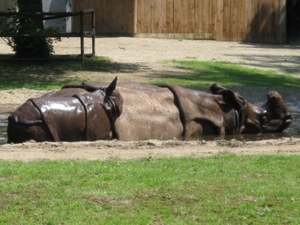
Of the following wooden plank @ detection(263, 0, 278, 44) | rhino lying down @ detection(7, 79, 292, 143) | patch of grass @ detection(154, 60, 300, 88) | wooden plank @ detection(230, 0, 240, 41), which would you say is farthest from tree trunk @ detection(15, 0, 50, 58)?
wooden plank @ detection(263, 0, 278, 44)

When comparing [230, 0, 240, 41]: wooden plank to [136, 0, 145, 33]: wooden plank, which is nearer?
[136, 0, 145, 33]: wooden plank

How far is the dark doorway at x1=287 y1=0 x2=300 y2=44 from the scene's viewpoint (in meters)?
29.0

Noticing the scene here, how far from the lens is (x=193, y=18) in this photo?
2811 centimetres

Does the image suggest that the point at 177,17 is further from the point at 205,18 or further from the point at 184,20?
the point at 205,18

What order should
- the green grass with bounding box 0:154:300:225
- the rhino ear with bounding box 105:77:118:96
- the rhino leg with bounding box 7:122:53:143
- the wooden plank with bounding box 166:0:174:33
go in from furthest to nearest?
the wooden plank with bounding box 166:0:174:33
the rhino ear with bounding box 105:77:118:96
the rhino leg with bounding box 7:122:53:143
the green grass with bounding box 0:154:300:225

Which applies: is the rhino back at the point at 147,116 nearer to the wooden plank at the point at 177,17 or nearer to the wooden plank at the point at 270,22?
the wooden plank at the point at 177,17

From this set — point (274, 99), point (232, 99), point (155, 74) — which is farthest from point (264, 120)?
point (155, 74)

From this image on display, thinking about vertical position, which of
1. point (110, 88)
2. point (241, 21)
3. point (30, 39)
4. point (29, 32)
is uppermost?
point (241, 21)

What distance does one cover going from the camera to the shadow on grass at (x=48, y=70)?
55.8 ft

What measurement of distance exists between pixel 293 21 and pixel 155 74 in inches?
480

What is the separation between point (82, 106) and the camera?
9758mm

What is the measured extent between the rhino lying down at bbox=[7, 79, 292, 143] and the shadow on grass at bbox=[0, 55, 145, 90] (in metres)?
5.87

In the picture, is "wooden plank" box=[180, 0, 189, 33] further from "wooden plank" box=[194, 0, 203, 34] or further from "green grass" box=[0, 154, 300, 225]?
"green grass" box=[0, 154, 300, 225]

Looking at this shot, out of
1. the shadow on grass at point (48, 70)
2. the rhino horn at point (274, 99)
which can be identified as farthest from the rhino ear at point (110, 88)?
the shadow on grass at point (48, 70)
